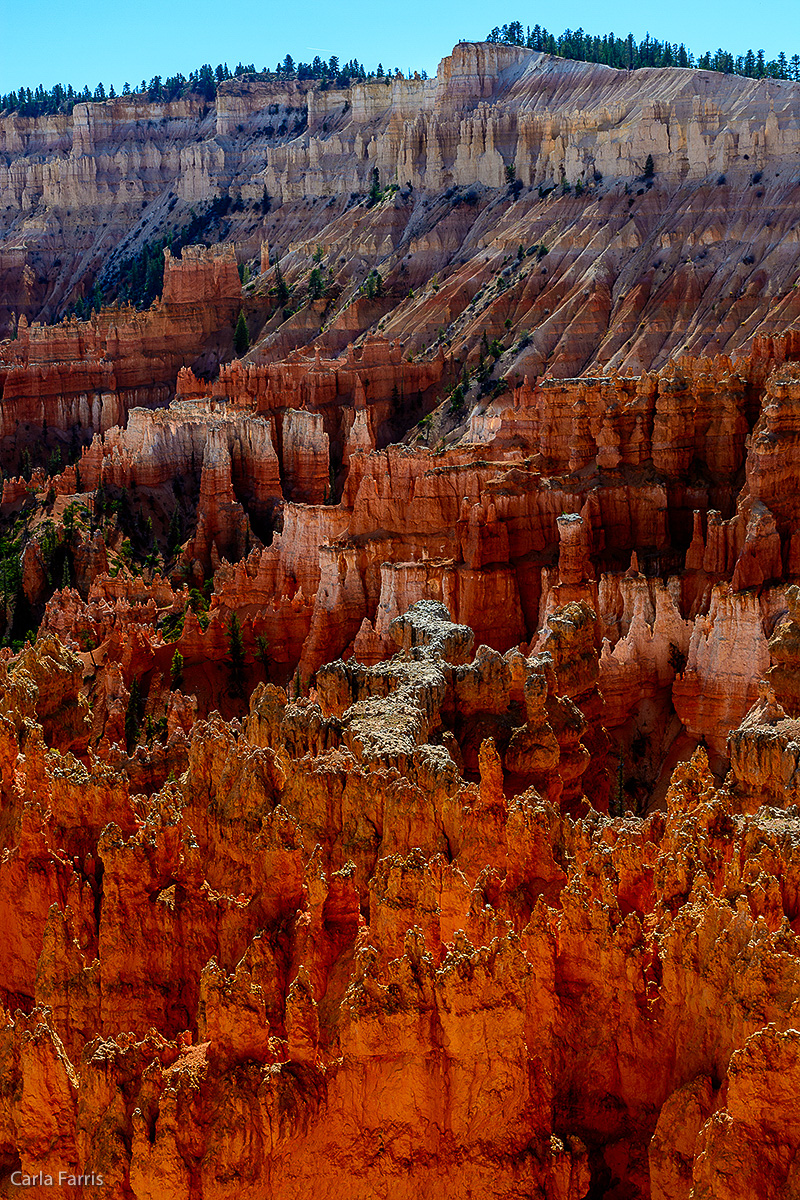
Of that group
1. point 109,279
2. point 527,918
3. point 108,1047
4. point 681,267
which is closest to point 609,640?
point 527,918

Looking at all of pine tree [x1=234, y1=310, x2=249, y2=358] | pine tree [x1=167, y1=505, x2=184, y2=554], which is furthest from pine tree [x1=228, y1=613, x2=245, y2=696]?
pine tree [x1=234, y1=310, x2=249, y2=358]

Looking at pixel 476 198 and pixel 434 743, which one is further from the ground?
pixel 476 198

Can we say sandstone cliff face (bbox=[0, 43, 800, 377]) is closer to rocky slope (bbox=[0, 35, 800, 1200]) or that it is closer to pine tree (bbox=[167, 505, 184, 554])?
rocky slope (bbox=[0, 35, 800, 1200])

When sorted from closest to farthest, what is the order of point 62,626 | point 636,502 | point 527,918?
point 527,918, point 636,502, point 62,626

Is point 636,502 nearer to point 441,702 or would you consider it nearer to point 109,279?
point 441,702

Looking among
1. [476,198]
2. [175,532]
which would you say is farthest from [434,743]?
[476,198]

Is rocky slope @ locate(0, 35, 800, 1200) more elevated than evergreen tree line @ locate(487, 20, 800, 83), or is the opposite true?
evergreen tree line @ locate(487, 20, 800, 83)

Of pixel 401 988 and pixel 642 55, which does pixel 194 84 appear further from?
pixel 401 988
